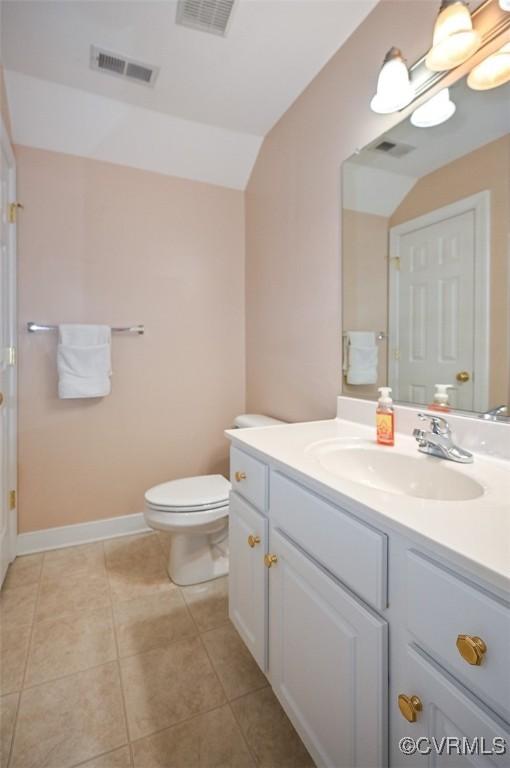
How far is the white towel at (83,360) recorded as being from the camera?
1.93 meters

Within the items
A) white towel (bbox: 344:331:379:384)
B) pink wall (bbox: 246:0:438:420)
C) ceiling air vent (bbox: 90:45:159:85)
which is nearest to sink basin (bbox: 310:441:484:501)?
white towel (bbox: 344:331:379:384)

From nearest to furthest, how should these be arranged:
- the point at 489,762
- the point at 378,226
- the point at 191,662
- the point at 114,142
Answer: the point at 489,762 → the point at 191,662 → the point at 378,226 → the point at 114,142

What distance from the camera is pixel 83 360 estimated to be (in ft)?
6.46

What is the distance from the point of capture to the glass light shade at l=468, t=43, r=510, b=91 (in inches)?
36.9

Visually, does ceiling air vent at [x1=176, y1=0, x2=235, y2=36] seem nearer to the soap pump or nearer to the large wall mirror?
the large wall mirror

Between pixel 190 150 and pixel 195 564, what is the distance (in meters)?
2.30

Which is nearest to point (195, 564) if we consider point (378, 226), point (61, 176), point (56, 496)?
point (56, 496)

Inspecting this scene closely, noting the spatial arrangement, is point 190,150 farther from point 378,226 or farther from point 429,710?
point 429,710

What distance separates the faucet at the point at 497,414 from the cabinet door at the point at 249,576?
683 mm

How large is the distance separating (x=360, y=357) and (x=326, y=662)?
104cm

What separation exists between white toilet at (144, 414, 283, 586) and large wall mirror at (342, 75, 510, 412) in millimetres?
803

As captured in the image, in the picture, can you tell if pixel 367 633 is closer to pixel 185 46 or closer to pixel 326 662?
pixel 326 662

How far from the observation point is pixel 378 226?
138cm

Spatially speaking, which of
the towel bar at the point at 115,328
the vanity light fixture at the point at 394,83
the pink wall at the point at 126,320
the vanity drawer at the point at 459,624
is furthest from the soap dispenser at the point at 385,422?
the towel bar at the point at 115,328
